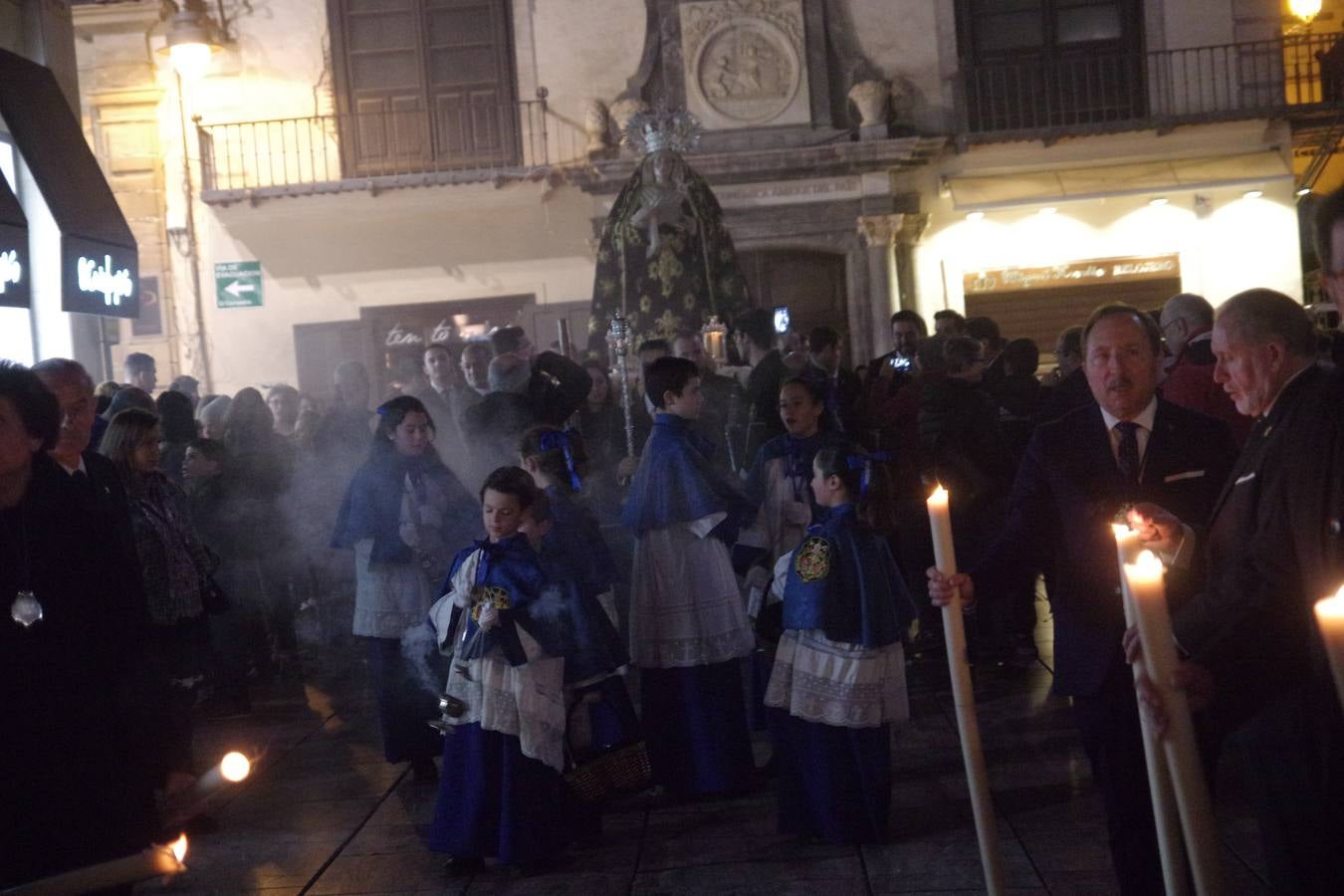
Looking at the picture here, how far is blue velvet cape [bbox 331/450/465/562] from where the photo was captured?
6.66m

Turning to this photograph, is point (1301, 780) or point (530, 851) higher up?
point (1301, 780)

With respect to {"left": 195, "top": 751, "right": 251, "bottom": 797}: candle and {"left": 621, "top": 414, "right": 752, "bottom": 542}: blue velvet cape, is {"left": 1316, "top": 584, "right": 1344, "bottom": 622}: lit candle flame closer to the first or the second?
{"left": 195, "top": 751, "right": 251, "bottom": 797}: candle

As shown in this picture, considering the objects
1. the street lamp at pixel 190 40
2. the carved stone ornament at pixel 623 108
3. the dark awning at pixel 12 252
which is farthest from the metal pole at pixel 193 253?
the dark awning at pixel 12 252

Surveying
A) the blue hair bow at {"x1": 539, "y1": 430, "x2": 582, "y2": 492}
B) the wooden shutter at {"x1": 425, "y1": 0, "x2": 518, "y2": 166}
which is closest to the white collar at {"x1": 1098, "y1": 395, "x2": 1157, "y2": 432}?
the blue hair bow at {"x1": 539, "y1": 430, "x2": 582, "y2": 492}

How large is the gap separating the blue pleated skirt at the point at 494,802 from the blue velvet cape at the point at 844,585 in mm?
1083

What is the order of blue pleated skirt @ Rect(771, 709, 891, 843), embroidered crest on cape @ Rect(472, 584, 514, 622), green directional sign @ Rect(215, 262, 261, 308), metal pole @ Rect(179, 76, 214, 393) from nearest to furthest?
1. embroidered crest on cape @ Rect(472, 584, 514, 622)
2. blue pleated skirt @ Rect(771, 709, 891, 843)
3. green directional sign @ Rect(215, 262, 261, 308)
4. metal pole @ Rect(179, 76, 214, 393)

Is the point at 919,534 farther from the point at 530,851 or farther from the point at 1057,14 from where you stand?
the point at 1057,14

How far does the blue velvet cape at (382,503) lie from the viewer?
21.9ft

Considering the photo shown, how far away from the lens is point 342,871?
5480 millimetres

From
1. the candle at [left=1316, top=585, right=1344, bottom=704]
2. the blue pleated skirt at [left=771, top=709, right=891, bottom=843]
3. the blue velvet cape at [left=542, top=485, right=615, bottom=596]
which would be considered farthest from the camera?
the blue velvet cape at [left=542, top=485, right=615, bottom=596]

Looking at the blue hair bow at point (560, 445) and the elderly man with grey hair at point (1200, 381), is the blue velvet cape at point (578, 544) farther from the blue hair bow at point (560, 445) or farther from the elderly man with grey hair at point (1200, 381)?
the elderly man with grey hair at point (1200, 381)

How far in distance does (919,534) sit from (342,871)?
438 centimetres

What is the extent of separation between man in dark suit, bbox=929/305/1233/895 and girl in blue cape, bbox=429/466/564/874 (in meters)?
1.84

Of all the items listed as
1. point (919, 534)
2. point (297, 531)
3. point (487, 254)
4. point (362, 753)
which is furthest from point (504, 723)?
point (487, 254)
